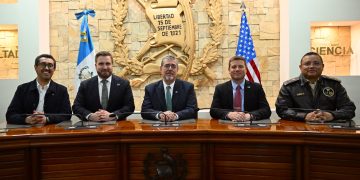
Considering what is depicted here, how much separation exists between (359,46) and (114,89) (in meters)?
3.88

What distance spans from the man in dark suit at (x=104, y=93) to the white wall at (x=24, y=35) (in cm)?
206

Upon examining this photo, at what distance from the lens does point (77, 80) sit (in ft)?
15.0

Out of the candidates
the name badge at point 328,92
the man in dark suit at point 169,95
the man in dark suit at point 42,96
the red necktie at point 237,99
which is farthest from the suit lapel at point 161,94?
the name badge at point 328,92

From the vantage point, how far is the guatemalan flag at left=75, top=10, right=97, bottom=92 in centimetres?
457

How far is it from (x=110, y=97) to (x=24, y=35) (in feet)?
7.93

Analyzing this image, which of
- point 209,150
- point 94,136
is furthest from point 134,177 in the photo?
point 209,150

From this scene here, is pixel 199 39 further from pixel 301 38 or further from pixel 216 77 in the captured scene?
pixel 301 38

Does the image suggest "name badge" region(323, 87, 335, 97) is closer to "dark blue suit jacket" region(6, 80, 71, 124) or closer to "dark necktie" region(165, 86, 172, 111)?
"dark necktie" region(165, 86, 172, 111)

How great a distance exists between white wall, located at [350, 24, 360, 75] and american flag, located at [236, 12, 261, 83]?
5.35ft

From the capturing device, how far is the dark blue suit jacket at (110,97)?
10.7 feet

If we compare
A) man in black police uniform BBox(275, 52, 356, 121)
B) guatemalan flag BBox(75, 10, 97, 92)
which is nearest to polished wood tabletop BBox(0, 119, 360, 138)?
man in black police uniform BBox(275, 52, 356, 121)

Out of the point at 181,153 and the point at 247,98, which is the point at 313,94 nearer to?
the point at 247,98

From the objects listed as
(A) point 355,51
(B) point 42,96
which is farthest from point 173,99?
(A) point 355,51

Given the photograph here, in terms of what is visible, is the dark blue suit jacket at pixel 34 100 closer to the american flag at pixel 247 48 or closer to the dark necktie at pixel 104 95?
the dark necktie at pixel 104 95
